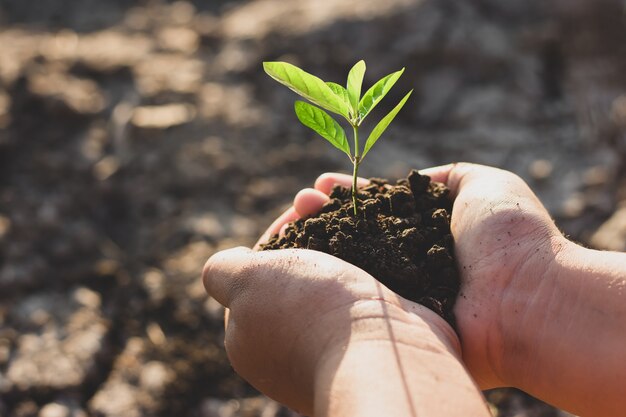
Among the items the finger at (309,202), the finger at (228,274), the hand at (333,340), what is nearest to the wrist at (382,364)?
the hand at (333,340)

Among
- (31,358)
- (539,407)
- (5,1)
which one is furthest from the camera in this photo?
(5,1)

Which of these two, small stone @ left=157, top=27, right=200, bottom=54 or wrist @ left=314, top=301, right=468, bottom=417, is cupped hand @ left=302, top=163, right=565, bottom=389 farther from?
small stone @ left=157, top=27, right=200, bottom=54

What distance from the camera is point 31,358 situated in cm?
285

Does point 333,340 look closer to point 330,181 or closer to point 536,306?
point 536,306

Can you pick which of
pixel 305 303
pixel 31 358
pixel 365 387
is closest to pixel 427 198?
pixel 305 303

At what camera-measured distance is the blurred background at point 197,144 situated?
113 inches

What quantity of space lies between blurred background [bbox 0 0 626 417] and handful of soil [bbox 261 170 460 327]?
1109 millimetres

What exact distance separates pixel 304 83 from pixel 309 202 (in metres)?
0.51

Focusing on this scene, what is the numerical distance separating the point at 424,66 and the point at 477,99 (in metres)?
0.45

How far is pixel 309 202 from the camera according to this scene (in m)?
2.11

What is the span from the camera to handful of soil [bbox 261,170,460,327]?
1.80 metres

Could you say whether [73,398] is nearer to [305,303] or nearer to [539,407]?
[305,303]

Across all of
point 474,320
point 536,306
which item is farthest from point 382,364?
point 536,306

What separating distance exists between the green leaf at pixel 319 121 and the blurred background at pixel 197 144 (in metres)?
1.38
